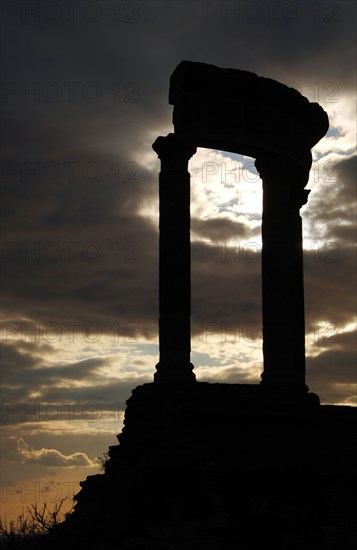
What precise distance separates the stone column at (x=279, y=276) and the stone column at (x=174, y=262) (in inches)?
190

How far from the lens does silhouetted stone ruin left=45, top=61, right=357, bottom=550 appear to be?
24.8 m

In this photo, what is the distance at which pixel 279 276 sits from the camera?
38094mm

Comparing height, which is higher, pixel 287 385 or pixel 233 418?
pixel 287 385

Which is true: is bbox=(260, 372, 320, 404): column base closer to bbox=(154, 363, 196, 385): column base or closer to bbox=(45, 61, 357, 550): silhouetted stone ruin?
bbox=(45, 61, 357, 550): silhouetted stone ruin

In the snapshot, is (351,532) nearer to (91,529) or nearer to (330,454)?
(330,454)

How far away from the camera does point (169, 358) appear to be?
34094 mm

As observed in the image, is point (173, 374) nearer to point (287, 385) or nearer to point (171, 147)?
point (287, 385)

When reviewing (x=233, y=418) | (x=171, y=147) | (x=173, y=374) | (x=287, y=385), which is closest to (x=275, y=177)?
(x=171, y=147)

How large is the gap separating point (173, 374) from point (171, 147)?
9356mm

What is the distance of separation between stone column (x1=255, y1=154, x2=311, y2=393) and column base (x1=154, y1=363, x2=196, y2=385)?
4.65 meters

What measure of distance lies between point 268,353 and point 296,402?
5.20 metres

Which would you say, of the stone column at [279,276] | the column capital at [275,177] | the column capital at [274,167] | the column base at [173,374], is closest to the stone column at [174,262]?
the column base at [173,374]

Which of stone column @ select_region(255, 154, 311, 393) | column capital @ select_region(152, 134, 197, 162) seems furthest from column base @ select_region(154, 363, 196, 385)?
column capital @ select_region(152, 134, 197, 162)

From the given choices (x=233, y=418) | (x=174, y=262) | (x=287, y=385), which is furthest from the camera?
(x=287, y=385)
